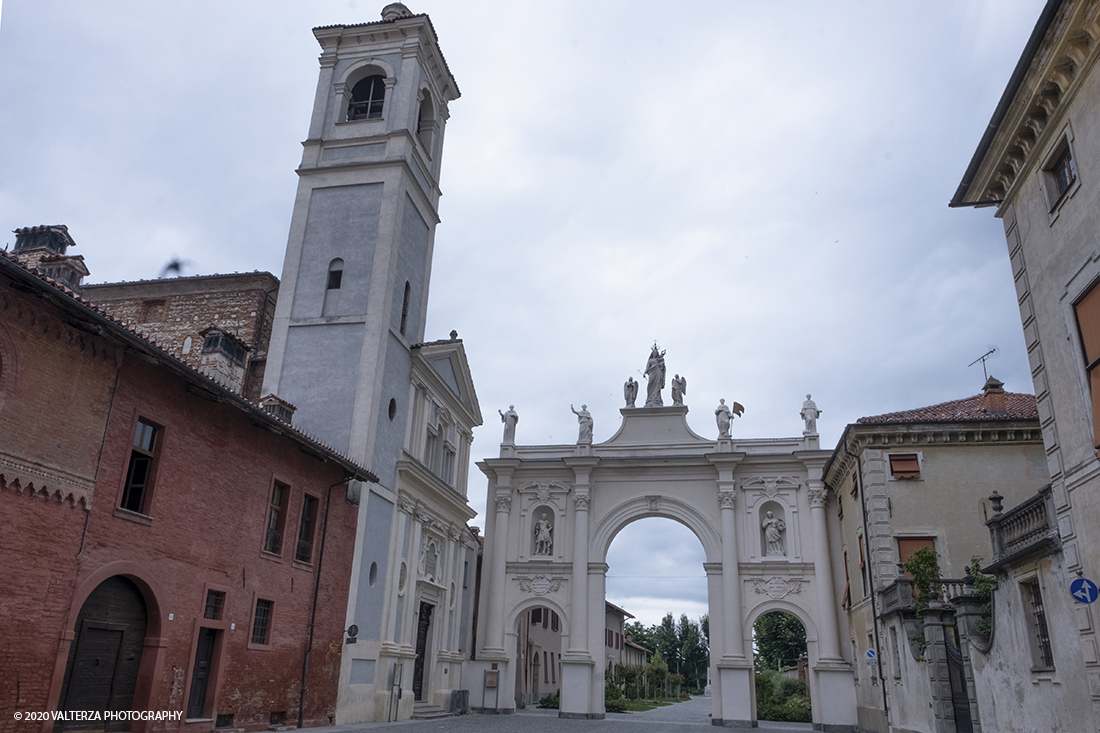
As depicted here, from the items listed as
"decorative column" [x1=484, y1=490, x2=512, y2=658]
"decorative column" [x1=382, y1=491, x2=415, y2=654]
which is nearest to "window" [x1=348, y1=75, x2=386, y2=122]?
"decorative column" [x1=382, y1=491, x2=415, y2=654]

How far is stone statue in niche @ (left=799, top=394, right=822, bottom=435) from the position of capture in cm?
3294

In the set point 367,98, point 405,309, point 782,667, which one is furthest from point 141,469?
point 782,667

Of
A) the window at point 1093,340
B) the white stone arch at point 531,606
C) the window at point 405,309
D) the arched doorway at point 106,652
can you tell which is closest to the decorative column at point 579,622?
the white stone arch at point 531,606

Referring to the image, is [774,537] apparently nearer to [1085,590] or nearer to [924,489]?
[924,489]

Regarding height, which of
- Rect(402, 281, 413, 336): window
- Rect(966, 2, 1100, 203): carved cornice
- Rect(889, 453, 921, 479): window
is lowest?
Rect(889, 453, 921, 479): window

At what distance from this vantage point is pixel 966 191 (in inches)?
529

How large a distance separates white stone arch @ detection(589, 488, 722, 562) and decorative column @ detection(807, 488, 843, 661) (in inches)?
168

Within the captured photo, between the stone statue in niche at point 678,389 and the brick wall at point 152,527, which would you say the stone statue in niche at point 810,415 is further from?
the brick wall at point 152,527

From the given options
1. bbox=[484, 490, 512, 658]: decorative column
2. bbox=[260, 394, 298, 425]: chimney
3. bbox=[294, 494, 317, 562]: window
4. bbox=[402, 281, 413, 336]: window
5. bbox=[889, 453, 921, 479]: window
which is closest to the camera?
bbox=[294, 494, 317, 562]: window

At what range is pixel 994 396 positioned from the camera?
2328 centimetres

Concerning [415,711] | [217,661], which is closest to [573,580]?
[415,711]

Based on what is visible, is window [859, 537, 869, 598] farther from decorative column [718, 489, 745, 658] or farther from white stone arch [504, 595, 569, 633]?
white stone arch [504, 595, 569, 633]

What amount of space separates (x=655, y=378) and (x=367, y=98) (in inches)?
670

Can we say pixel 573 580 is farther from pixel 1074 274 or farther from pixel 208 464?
pixel 1074 274
